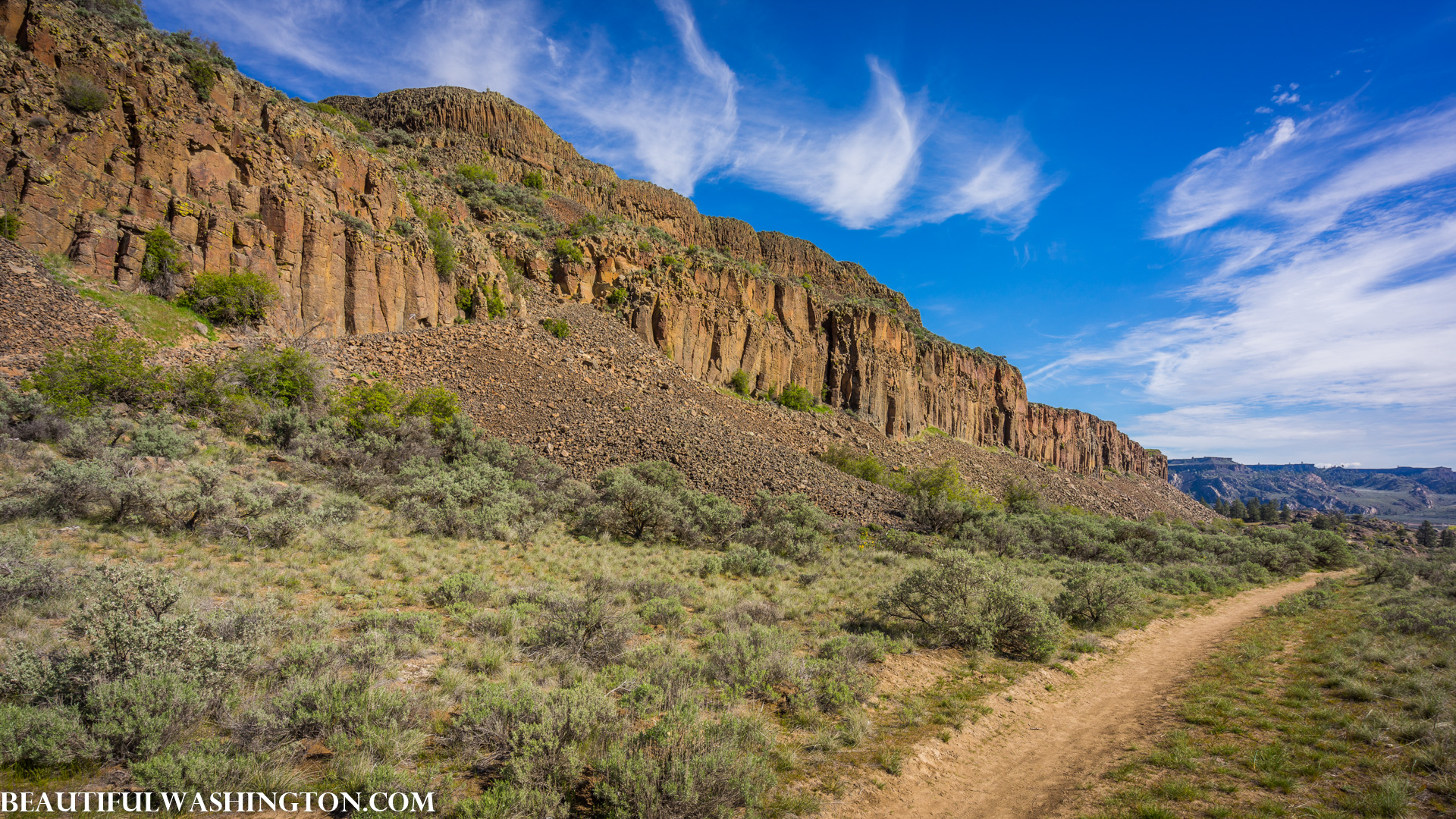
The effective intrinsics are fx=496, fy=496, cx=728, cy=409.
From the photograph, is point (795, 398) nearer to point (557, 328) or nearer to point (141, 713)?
point (557, 328)

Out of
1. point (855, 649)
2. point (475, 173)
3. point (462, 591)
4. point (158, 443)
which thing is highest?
point (475, 173)

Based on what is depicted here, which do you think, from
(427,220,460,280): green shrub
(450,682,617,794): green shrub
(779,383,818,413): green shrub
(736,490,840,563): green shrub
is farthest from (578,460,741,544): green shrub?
(779,383,818,413): green shrub

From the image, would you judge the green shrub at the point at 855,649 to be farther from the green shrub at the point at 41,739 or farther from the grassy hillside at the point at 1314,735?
the green shrub at the point at 41,739

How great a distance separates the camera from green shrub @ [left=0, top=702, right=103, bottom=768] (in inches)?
126

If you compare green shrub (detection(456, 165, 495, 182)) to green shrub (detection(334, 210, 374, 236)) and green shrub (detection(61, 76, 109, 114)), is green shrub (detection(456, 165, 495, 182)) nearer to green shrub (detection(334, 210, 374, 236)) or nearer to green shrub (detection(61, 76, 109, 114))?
green shrub (detection(334, 210, 374, 236))

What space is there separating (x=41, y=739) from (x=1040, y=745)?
9059mm

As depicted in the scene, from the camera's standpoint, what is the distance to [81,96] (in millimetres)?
16453

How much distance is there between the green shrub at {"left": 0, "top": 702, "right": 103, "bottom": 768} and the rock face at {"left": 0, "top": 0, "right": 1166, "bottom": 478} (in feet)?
66.5

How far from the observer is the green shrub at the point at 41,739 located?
3.20 metres

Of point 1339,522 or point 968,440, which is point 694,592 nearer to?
point 968,440

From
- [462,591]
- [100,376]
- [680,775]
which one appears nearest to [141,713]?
[680,775]

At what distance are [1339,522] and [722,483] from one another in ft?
281

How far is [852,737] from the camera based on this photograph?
5.59 m

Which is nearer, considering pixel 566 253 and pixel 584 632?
pixel 584 632
